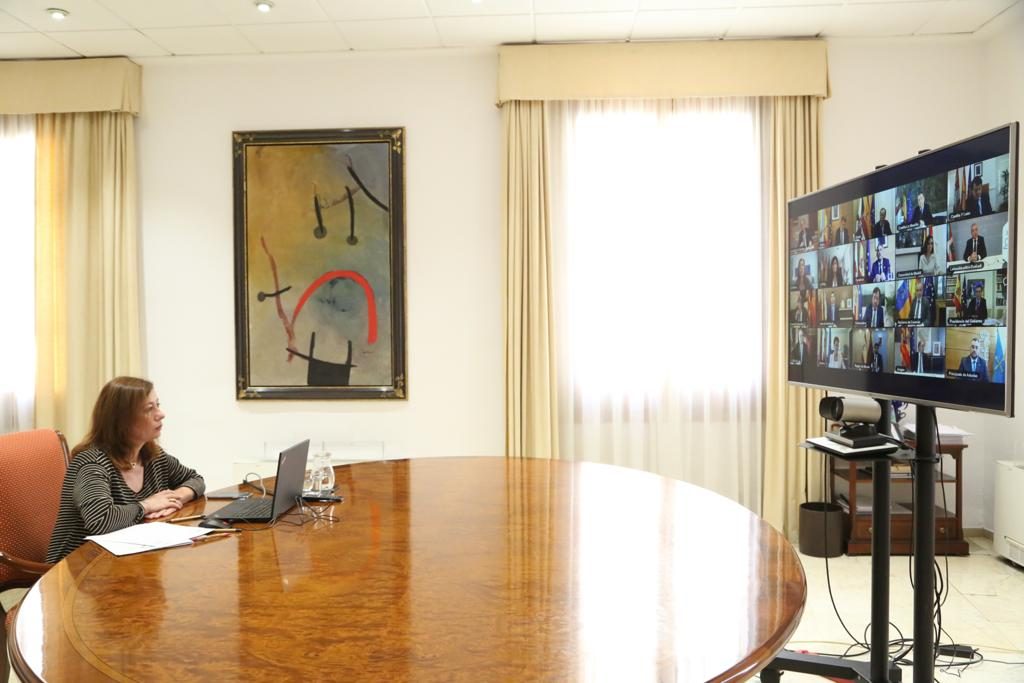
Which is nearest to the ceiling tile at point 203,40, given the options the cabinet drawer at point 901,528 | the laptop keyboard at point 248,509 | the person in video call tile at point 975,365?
the laptop keyboard at point 248,509

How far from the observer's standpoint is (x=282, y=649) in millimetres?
1220

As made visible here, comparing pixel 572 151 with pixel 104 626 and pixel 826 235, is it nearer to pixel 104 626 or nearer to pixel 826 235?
pixel 826 235

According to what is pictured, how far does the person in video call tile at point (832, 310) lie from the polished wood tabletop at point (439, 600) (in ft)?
2.75

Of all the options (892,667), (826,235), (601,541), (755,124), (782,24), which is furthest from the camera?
(755,124)

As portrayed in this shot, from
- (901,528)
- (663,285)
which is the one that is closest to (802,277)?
(663,285)

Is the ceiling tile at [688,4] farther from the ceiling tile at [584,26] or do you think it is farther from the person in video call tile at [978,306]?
the person in video call tile at [978,306]

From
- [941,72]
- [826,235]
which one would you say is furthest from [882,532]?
[941,72]

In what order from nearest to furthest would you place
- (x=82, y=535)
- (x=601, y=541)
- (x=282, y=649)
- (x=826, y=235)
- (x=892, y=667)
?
(x=282, y=649)
(x=601, y=541)
(x=82, y=535)
(x=892, y=667)
(x=826, y=235)

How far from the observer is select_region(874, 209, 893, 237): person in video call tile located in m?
2.28

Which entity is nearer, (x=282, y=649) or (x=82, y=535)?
(x=282, y=649)

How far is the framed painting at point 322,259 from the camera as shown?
4484 millimetres

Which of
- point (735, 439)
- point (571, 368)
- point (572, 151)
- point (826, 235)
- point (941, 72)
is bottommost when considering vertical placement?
point (735, 439)

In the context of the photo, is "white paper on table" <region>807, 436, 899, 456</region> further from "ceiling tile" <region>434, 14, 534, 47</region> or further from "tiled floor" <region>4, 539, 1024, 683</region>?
"ceiling tile" <region>434, 14, 534, 47</region>

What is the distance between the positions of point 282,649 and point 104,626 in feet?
1.16
